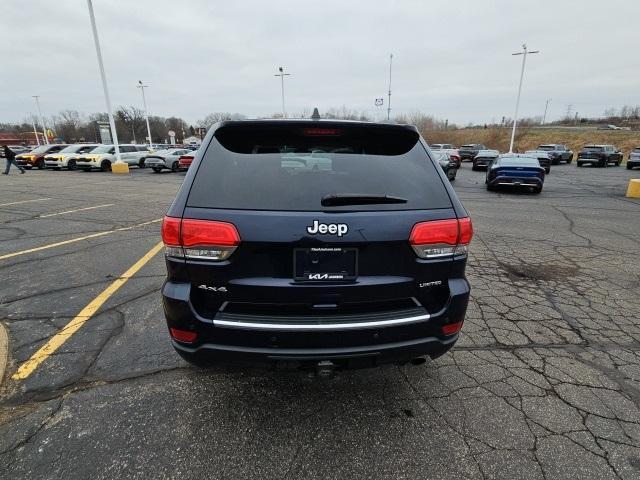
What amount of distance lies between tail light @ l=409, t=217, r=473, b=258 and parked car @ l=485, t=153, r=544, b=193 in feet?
45.5

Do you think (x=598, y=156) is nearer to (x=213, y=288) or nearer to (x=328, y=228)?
(x=328, y=228)

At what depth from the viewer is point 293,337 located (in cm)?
206

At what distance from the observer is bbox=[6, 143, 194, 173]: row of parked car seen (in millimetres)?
25594

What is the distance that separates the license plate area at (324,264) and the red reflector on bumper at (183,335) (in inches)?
27.0

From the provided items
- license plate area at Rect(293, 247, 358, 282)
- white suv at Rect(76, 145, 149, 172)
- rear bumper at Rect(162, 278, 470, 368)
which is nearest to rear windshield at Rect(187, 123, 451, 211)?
license plate area at Rect(293, 247, 358, 282)

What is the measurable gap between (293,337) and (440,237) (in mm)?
1024

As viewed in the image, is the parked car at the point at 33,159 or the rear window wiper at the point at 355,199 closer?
the rear window wiper at the point at 355,199

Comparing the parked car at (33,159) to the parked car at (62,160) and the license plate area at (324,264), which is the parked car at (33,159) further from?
the license plate area at (324,264)

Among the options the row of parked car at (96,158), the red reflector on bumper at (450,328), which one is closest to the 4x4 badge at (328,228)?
the red reflector on bumper at (450,328)

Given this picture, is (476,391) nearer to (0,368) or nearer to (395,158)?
(395,158)

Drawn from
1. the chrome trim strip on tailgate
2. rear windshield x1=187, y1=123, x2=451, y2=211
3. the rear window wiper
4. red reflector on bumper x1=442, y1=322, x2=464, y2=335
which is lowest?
red reflector on bumper x1=442, y1=322, x2=464, y2=335

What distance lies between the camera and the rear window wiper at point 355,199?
2086 mm

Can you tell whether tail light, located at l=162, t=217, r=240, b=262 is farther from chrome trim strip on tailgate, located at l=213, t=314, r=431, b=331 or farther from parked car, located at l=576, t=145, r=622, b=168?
parked car, located at l=576, t=145, r=622, b=168

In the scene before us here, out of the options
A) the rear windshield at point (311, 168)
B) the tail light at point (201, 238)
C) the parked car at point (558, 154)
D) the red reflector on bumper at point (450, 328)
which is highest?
the rear windshield at point (311, 168)
